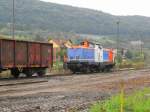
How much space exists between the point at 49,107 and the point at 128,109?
255 centimetres

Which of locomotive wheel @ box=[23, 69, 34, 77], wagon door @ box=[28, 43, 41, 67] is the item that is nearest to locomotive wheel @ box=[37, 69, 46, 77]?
wagon door @ box=[28, 43, 41, 67]

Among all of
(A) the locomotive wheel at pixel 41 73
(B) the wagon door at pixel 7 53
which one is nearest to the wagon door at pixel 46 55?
(A) the locomotive wheel at pixel 41 73

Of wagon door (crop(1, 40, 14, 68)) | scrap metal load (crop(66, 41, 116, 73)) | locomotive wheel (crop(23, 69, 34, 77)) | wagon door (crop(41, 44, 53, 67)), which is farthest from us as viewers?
scrap metal load (crop(66, 41, 116, 73))

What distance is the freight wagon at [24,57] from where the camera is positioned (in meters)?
Answer: 31.8

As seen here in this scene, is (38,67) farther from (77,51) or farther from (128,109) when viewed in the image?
(128,109)

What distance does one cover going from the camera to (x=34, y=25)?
19962 cm

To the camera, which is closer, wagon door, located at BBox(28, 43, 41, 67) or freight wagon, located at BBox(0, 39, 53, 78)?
freight wagon, located at BBox(0, 39, 53, 78)

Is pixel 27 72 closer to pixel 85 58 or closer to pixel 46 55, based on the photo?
pixel 46 55

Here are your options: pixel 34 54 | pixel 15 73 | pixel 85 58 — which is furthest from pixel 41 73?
pixel 85 58

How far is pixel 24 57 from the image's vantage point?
34.7 metres

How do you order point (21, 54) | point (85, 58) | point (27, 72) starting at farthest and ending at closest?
point (85, 58)
point (27, 72)
point (21, 54)

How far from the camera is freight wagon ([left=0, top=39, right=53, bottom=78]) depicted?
31.8 m

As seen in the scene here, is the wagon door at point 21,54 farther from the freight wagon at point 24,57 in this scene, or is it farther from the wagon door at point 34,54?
the wagon door at point 34,54

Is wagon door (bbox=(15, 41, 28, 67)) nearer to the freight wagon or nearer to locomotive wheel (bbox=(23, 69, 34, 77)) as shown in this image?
the freight wagon
